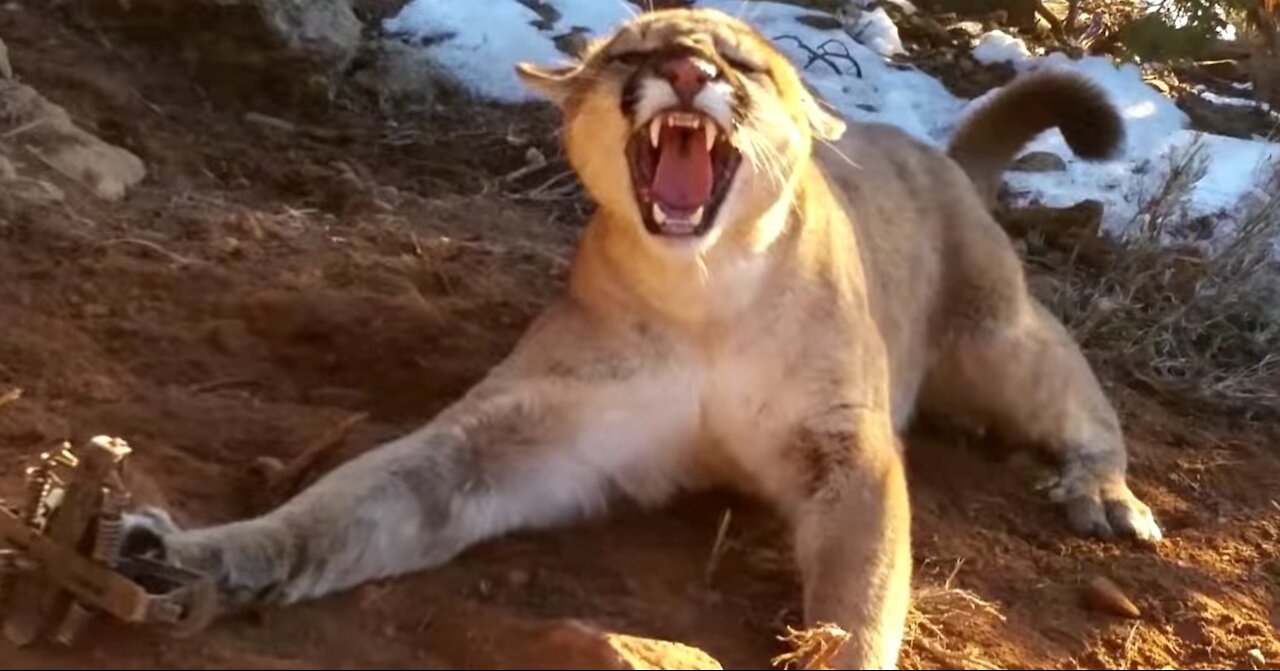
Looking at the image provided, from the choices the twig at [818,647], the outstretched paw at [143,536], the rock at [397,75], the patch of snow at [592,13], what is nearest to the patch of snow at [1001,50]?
the patch of snow at [592,13]

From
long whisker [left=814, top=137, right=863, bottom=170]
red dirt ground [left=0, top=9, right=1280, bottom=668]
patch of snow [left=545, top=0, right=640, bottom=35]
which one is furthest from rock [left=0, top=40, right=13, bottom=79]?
long whisker [left=814, top=137, right=863, bottom=170]

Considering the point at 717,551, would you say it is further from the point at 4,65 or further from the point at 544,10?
the point at 544,10

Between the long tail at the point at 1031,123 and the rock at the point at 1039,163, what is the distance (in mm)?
1106

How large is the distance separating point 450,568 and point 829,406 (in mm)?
786

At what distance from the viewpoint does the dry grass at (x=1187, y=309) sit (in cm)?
530

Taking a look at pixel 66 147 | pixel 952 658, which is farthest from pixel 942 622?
pixel 66 147

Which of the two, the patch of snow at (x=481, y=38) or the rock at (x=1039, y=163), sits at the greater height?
the rock at (x=1039, y=163)

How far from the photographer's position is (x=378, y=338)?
4.45m

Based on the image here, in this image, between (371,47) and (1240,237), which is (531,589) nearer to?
(1240,237)

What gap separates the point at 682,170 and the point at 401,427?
3.09ft

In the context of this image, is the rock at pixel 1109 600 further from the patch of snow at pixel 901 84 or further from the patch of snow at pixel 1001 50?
the patch of snow at pixel 1001 50

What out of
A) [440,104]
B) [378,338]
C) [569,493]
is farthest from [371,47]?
[569,493]

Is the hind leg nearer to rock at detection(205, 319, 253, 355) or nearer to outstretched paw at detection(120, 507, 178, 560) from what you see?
rock at detection(205, 319, 253, 355)

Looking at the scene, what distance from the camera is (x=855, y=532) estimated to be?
336 centimetres
